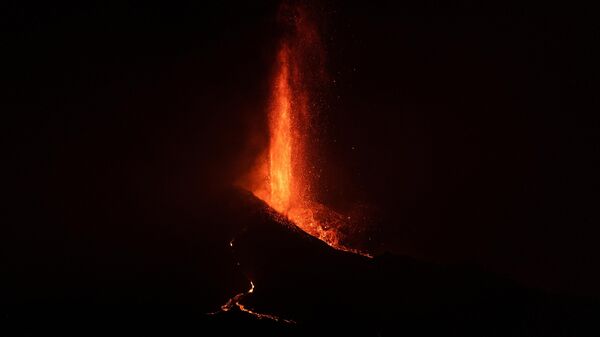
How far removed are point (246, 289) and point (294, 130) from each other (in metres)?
9.27

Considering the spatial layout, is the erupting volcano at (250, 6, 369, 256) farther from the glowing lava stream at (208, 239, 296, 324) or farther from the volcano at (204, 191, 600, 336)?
the glowing lava stream at (208, 239, 296, 324)

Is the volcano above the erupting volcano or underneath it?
underneath

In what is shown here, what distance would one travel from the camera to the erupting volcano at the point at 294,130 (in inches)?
703

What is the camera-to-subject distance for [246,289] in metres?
10.2

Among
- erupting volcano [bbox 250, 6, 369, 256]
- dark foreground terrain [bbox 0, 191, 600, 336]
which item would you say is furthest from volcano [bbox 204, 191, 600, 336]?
erupting volcano [bbox 250, 6, 369, 256]

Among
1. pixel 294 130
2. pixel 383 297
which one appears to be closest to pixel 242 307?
pixel 383 297

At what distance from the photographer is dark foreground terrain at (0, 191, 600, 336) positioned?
29.0 feet

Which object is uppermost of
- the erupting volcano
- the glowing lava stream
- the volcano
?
the erupting volcano

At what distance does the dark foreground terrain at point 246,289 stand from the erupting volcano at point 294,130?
5.62 meters

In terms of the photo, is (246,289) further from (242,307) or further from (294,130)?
(294,130)

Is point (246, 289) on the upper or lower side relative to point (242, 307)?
upper

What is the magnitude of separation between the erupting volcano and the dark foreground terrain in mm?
5618

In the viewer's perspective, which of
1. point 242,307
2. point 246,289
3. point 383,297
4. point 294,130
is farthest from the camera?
point 294,130

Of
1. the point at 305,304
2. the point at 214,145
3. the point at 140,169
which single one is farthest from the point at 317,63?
the point at 305,304
